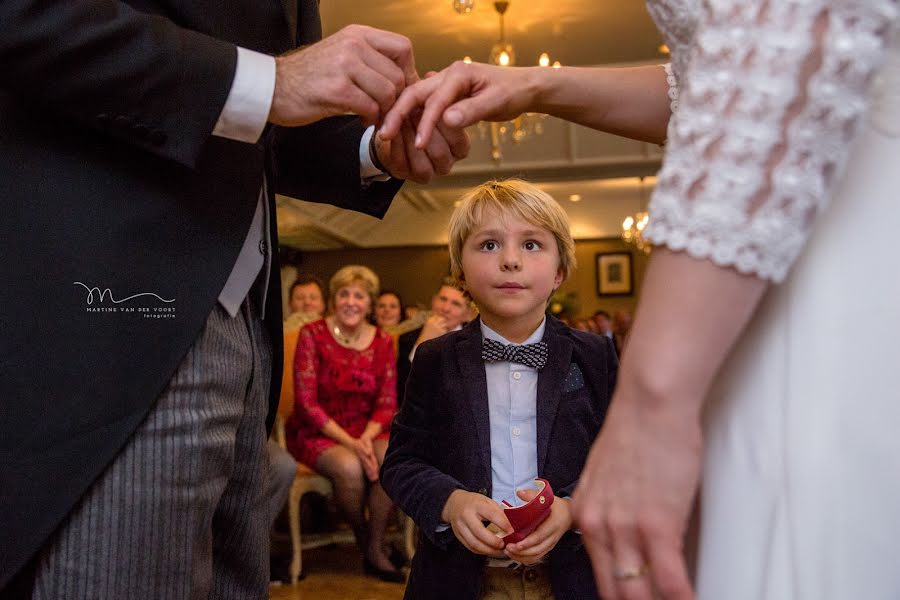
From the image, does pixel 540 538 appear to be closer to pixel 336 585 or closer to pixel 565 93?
pixel 565 93

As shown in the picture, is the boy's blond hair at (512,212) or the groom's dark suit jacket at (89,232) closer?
the groom's dark suit jacket at (89,232)

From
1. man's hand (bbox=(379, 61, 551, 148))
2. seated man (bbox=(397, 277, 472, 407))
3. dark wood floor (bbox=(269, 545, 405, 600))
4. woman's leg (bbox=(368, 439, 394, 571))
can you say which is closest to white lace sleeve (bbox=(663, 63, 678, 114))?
man's hand (bbox=(379, 61, 551, 148))

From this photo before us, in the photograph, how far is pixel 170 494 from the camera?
114 centimetres

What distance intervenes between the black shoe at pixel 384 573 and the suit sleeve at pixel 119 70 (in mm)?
3822

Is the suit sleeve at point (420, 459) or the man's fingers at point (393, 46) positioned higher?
the man's fingers at point (393, 46)

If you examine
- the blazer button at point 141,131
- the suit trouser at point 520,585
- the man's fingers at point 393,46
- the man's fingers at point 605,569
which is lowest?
the suit trouser at point 520,585

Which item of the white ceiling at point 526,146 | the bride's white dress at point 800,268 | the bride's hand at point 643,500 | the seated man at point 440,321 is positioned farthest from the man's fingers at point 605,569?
the seated man at point 440,321

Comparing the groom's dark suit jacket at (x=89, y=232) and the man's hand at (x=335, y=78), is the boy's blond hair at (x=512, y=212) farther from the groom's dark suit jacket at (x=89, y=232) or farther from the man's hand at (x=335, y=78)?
the groom's dark suit jacket at (x=89, y=232)

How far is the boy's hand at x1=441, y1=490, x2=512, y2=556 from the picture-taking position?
5.72 feet

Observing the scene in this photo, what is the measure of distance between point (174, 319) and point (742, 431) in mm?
741

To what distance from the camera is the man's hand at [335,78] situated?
120cm

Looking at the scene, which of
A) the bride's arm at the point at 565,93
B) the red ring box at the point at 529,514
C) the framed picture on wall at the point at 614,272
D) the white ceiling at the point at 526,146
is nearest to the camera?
the bride's arm at the point at 565,93

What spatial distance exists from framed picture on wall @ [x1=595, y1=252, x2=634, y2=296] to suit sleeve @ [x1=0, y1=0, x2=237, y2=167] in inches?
584

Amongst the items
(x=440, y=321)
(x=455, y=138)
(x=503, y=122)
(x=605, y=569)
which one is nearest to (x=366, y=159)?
(x=455, y=138)
